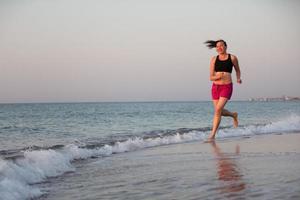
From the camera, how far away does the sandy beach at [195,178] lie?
16.6 ft

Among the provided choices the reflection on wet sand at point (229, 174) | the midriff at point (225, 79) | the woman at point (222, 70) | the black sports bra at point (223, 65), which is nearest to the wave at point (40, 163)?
the reflection on wet sand at point (229, 174)

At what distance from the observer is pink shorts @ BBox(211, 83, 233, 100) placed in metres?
10.7

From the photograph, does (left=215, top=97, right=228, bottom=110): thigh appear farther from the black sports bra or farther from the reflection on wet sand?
the reflection on wet sand

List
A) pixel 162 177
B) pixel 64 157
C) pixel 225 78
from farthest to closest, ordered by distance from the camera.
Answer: pixel 225 78 → pixel 64 157 → pixel 162 177

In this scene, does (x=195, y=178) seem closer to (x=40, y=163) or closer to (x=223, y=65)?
(x=40, y=163)

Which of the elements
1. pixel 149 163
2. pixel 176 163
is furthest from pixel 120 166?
pixel 176 163

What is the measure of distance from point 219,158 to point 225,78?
9.25 ft

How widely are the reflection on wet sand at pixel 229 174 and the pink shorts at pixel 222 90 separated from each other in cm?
228

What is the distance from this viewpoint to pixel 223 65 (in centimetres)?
1055

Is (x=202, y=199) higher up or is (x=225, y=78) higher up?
(x=225, y=78)

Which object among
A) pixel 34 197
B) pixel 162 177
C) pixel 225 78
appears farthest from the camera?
pixel 225 78

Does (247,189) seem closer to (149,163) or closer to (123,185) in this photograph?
(123,185)

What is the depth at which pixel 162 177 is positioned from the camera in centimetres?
640

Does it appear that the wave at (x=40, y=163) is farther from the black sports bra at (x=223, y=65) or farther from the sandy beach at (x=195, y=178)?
the black sports bra at (x=223, y=65)
